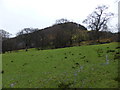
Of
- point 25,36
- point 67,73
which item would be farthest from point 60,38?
point 67,73

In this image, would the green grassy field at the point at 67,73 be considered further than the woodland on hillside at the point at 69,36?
No

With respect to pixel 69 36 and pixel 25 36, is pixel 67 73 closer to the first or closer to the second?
pixel 69 36

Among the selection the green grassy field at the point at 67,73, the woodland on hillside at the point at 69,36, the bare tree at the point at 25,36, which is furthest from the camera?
the bare tree at the point at 25,36

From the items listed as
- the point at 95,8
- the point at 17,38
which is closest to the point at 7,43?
the point at 17,38

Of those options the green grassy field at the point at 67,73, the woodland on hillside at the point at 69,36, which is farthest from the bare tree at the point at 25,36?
the green grassy field at the point at 67,73

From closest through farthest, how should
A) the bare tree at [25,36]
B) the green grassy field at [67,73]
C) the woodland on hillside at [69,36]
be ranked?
the green grassy field at [67,73], the woodland on hillside at [69,36], the bare tree at [25,36]

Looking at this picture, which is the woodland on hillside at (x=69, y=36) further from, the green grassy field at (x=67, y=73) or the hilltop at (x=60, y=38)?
the green grassy field at (x=67, y=73)

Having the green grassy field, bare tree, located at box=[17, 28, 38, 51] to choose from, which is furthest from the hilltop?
the green grassy field

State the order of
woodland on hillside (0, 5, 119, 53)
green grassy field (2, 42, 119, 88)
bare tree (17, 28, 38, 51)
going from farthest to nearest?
bare tree (17, 28, 38, 51) → woodland on hillside (0, 5, 119, 53) → green grassy field (2, 42, 119, 88)

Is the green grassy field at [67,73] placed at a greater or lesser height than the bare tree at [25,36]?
lesser

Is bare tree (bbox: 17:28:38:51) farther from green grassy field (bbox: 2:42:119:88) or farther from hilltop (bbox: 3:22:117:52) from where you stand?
green grassy field (bbox: 2:42:119:88)

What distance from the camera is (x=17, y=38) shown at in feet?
246

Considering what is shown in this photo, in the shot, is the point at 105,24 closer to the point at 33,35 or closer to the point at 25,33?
the point at 33,35

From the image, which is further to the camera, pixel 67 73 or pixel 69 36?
Answer: pixel 69 36
